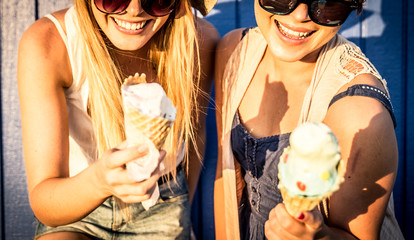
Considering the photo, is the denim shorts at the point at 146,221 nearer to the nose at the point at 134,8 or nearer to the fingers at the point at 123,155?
the fingers at the point at 123,155

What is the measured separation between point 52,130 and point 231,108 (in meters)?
0.98

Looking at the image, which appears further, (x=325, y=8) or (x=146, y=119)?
(x=325, y=8)

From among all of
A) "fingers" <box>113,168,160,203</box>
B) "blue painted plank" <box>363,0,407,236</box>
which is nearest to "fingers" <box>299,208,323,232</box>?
"fingers" <box>113,168,160,203</box>

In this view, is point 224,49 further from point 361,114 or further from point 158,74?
point 361,114

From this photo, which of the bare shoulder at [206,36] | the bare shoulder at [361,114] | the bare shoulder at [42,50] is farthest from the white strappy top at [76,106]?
the bare shoulder at [361,114]

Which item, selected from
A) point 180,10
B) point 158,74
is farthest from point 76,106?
point 180,10

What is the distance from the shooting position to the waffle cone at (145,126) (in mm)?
1305

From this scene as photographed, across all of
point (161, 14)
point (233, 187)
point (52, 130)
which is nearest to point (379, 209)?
point (233, 187)

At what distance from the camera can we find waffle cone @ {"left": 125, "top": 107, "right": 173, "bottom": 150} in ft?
4.28

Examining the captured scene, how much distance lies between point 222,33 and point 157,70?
0.78m

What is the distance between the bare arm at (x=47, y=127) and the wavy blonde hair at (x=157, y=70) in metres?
0.14

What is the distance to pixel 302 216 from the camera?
4.21 feet

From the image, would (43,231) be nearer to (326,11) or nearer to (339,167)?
(339,167)

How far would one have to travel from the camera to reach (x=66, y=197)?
154 centimetres
